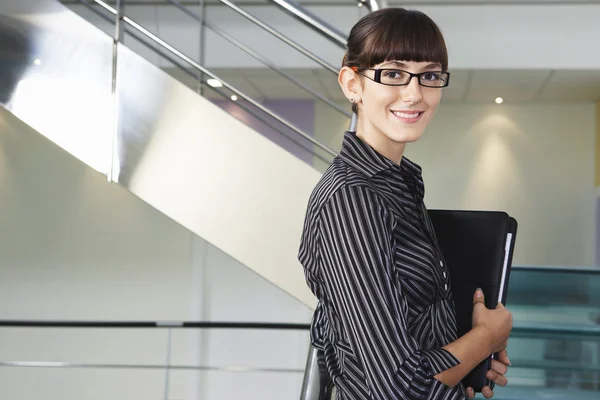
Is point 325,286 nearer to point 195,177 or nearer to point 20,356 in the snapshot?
point 195,177

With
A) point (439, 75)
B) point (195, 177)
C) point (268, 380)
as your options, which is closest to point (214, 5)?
point (268, 380)

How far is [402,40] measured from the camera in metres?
0.85

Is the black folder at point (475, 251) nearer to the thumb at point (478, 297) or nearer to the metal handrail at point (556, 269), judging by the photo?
the thumb at point (478, 297)

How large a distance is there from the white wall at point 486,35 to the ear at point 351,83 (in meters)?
4.61

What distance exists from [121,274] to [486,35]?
134 inches

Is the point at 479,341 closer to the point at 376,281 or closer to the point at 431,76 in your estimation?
the point at 376,281

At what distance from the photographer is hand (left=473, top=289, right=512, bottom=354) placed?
0.88m

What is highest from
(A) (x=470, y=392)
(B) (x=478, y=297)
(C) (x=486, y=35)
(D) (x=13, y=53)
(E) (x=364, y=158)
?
(C) (x=486, y=35)

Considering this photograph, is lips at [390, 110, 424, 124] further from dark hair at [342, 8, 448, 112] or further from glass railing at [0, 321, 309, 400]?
glass railing at [0, 321, 309, 400]

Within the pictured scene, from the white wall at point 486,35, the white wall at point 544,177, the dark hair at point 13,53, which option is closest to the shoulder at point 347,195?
the dark hair at point 13,53

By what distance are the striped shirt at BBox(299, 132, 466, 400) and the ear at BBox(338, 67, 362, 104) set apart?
0.16 feet

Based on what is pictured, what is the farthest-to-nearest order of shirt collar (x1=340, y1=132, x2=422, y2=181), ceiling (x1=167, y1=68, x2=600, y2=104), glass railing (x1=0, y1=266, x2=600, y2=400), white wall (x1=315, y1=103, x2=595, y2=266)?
1. white wall (x1=315, y1=103, x2=595, y2=266)
2. ceiling (x1=167, y1=68, x2=600, y2=104)
3. glass railing (x1=0, y1=266, x2=600, y2=400)
4. shirt collar (x1=340, y1=132, x2=422, y2=181)

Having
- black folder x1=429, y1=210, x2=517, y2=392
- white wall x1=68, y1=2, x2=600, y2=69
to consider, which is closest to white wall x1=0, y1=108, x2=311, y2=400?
white wall x1=68, y1=2, x2=600, y2=69

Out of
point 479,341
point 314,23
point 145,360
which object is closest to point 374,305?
point 479,341
